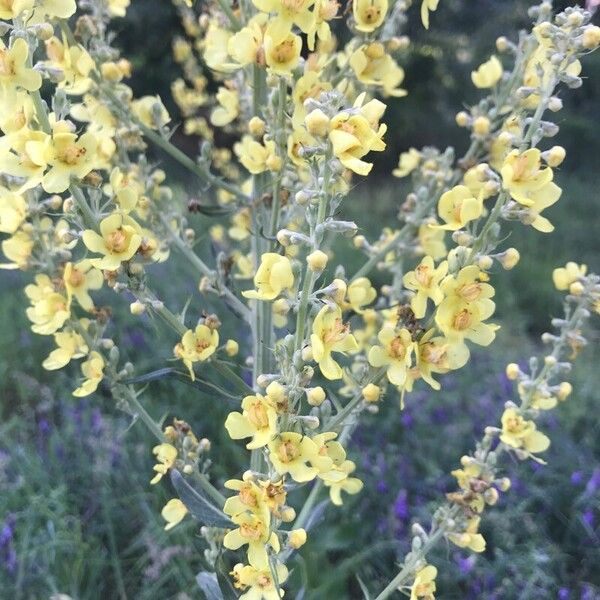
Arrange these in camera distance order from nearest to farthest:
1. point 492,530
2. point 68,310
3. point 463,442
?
point 68,310
point 492,530
point 463,442

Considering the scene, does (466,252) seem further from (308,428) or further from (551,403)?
(551,403)

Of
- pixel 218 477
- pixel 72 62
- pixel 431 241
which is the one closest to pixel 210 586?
pixel 431 241

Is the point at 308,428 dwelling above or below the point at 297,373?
below

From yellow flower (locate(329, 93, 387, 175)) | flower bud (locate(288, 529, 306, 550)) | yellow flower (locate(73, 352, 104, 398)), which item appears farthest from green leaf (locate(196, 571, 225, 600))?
yellow flower (locate(329, 93, 387, 175))

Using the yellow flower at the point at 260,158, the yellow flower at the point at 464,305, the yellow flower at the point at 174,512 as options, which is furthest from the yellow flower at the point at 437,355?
the yellow flower at the point at 174,512

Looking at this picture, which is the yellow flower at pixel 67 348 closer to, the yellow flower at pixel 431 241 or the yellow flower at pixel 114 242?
the yellow flower at pixel 114 242

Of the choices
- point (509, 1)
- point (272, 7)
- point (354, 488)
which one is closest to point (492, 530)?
point (354, 488)
